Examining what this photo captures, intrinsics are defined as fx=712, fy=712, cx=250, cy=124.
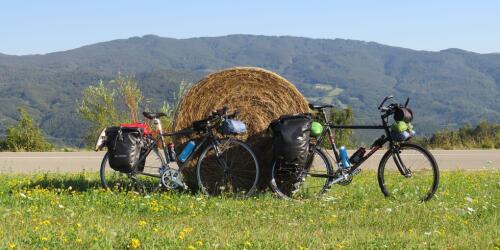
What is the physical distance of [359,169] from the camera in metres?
9.25

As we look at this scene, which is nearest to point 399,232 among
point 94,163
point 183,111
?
point 183,111

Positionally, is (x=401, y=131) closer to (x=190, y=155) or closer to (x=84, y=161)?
(x=190, y=155)

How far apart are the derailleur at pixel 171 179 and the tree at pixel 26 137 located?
11825 millimetres

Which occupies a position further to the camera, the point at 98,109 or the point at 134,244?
the point at 98,109

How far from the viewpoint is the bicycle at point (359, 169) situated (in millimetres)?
8969

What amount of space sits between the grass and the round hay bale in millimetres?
796

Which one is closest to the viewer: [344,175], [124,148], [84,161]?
[124,148]

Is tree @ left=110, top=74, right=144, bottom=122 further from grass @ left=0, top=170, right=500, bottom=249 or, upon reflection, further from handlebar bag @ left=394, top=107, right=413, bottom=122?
handlebar bag @ left=394, top=107, right=413, bottom=122

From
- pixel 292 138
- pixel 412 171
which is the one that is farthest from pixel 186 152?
pixel 412 171

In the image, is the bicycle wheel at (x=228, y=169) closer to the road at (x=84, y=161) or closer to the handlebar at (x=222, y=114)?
the handlebar at (x=222, y=114)

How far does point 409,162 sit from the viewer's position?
9.23 metres

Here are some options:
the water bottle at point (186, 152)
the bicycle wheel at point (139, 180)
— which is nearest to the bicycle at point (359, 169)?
the water bottle at point (186, 152)

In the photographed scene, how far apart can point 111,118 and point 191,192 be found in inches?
486

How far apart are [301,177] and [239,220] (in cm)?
228
